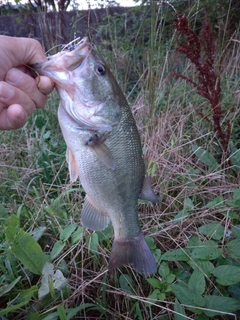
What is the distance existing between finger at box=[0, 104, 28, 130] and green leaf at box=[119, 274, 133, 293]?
34.5 inches

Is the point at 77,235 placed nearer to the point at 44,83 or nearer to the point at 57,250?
the point at 57,250

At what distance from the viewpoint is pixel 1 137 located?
361 cm

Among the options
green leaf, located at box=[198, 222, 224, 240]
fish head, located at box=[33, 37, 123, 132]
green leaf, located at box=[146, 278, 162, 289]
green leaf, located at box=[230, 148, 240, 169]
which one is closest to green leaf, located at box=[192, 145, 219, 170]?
green leaf, located at box=[230, 148, 240, 169]

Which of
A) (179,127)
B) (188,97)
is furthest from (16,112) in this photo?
(188,97)

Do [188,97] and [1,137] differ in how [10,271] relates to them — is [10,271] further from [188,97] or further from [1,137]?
[188,97]

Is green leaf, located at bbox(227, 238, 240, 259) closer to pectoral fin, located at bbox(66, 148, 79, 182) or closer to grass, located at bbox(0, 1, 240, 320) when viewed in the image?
grass, located at bbox(0, 1, 240, 320)

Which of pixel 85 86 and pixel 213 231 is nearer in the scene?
pixel 85 86

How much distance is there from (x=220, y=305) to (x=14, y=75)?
128 centimetres

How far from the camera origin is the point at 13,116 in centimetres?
163

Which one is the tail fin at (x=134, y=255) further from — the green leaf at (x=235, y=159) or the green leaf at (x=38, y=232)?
the green leaf at (x=235, y=159)

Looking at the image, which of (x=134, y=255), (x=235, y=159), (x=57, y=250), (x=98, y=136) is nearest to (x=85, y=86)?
(x=98, y=136)

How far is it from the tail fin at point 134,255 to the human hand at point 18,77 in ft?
2.32

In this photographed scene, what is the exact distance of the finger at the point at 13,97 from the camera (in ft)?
5.23

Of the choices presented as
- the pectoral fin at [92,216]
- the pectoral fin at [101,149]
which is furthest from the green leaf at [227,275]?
the pectoral fin at [101,149]
